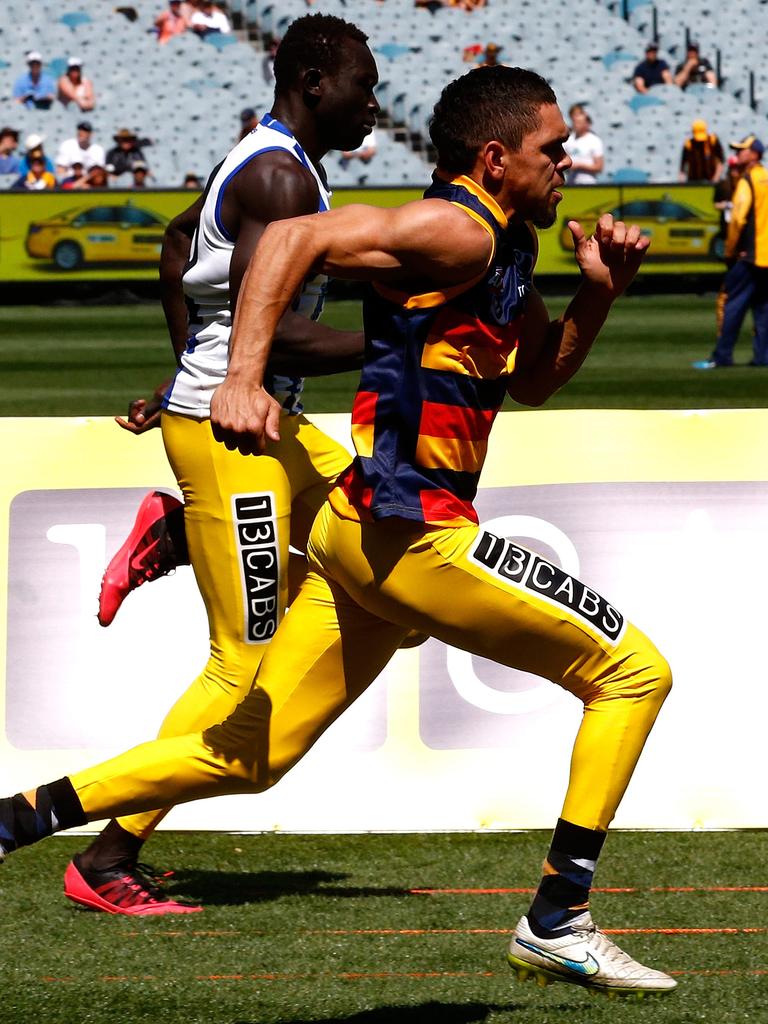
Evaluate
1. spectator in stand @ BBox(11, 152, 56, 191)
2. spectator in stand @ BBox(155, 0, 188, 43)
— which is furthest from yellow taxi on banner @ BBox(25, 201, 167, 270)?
spectator in stand @ BBox(155, 0, 188, 43)

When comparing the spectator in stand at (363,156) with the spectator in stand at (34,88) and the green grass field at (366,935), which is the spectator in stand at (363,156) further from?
the green grass field at (366,935)

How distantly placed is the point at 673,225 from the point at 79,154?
8.64 metres

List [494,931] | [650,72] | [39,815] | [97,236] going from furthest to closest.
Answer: [650,72], [97,236], [494,931], [39,815]

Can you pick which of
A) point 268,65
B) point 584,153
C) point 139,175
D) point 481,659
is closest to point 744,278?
point 584,153

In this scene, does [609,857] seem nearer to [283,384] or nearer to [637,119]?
[283,384]

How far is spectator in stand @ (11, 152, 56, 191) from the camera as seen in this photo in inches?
987

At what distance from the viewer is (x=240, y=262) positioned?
4414 millimetres

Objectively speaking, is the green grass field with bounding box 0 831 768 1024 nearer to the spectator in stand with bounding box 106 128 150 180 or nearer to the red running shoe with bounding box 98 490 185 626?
the red running shoe with bounding box 98 490 185 626

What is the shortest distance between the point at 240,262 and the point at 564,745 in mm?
2033

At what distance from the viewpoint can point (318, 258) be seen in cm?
344

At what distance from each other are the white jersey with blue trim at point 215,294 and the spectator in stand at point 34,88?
25.1 m

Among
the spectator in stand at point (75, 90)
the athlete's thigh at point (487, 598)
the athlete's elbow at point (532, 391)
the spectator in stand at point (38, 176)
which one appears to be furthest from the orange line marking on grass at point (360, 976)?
the spectator in stand at point (75, 90)

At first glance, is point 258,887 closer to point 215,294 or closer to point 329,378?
point 215,294

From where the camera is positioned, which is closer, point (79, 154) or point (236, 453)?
point (236, 453)
